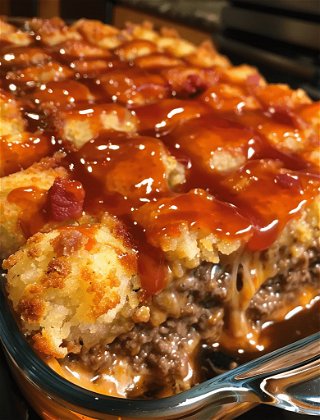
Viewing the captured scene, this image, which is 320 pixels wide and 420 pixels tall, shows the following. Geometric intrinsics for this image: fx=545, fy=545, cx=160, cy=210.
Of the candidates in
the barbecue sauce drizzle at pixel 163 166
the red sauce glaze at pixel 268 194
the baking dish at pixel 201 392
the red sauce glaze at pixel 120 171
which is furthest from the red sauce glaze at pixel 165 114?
the baking dish at pixel 201 392

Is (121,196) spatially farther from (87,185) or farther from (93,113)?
(93,113)

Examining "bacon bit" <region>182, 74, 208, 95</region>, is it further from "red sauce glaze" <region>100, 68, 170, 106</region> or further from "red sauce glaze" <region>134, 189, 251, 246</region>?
"red sauce glaze" <region>134, 189, 251, 246</region>

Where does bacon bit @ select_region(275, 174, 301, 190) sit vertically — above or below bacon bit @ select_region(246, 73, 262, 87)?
above

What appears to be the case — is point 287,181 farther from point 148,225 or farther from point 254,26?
point 254,26

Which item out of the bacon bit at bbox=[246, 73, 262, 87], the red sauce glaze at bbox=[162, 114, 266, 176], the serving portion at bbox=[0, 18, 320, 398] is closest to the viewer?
the serving portion at bbox=[0, 18, 320, 398]

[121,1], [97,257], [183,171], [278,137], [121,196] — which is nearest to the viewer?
[97,257]

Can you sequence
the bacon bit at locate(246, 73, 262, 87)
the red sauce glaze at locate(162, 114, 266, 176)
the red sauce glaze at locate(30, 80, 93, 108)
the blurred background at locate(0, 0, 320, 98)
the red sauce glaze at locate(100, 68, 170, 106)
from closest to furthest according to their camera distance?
1. the red sauce glaze at locate(162, 114, 266, 176)
2. the red sauce glaze at locate(30, 80, 93, 108)
3. the red sauce glaze at locate(100, 68, 170, 106)
4. the bacon bit at locate(246, 73, 262, 87)
5. the blurred background at locate(0, 0, 320, 98)

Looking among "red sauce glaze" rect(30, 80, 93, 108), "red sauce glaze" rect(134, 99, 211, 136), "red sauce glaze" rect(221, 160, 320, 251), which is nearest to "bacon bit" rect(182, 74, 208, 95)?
"red sauce glaze" rect(134, 99, 211, 136)

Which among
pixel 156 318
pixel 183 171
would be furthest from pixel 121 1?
pixel 156 318
